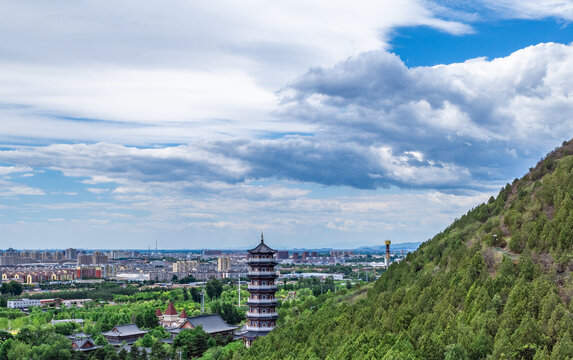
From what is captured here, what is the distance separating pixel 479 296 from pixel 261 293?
90.3ft

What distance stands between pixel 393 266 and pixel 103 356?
96.3 feet

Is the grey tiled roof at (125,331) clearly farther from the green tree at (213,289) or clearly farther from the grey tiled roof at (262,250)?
the green tree at (213,289)

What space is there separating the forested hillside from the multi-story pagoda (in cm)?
1226

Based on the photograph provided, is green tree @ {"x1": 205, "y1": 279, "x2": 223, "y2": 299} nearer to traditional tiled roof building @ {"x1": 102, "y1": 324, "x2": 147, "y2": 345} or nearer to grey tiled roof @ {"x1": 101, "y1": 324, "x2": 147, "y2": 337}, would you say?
grey tiled roof @ {"x1": 101, "y1": 324, "x2": 147, "y2": 337}

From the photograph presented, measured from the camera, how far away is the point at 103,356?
54188 millimetres

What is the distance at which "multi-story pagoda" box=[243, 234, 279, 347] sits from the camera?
166 feet

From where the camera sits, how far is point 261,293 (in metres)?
51.1

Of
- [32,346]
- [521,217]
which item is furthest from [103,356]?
[521,217]

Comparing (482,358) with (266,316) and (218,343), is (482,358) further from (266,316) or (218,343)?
(218,343)

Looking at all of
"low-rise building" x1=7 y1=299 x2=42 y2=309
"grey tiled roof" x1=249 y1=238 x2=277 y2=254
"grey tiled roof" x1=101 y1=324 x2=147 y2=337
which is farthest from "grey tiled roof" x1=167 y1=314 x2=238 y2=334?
"low-rise building" x1=7 y1=299 x2=42 y2=309

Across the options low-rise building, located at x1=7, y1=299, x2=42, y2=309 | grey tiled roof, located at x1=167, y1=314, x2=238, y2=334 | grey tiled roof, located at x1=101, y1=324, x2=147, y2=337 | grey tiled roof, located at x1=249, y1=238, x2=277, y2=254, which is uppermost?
grey tiled roof, located at x1=249, y1=238, x2=277, y2=254

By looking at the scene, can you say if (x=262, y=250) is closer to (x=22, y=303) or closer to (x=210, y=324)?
(x=210, y=324)

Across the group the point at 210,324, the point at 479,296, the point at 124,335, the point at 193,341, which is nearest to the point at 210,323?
the point at 210,324

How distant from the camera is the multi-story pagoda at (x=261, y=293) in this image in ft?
166
